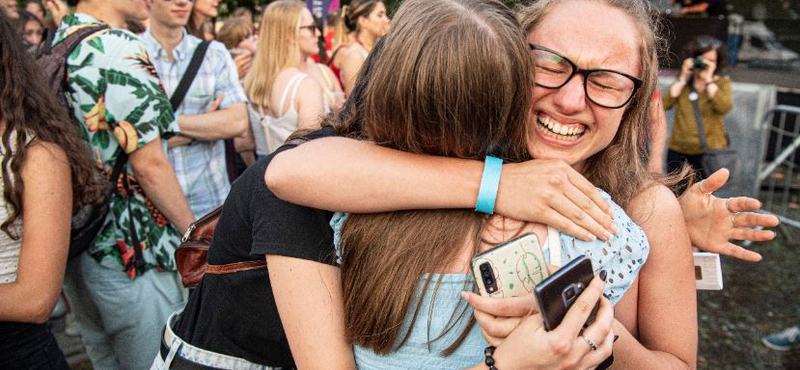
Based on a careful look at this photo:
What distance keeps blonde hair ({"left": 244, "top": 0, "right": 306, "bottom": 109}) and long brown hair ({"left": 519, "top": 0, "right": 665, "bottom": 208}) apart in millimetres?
2709

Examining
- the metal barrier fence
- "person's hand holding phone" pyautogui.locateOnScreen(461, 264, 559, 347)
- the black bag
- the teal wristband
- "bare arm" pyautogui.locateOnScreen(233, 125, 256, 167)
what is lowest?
the metal barrier fence

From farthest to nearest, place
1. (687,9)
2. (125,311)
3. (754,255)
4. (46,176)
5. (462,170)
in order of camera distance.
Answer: (687,9) → (125,311) → (46,176) → (754,255) → (462,170)

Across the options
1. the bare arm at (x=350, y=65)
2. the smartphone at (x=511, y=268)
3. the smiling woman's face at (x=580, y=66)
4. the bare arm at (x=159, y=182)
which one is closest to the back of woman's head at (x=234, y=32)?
the bare arm at (x=350, y=65)

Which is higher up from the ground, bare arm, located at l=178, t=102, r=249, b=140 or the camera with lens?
bare arm, located at l=178, t=102, r=249, b=140

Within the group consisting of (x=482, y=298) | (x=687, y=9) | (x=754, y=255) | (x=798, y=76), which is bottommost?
(x=798, y=76)

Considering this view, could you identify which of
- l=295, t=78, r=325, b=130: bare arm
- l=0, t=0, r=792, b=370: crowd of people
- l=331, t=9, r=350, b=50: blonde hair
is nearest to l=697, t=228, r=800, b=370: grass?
l=0, t=0, r=792, b=370: crowd of people

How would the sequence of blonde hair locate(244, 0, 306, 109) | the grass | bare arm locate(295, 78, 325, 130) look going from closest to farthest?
bare arm locate(295, 78, 325, 130)
the grass
blonde hair locate(244, 0, 306, 109)

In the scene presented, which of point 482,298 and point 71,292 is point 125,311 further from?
point 482,298

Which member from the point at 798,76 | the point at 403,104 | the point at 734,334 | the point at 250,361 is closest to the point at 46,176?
the point at 250,361

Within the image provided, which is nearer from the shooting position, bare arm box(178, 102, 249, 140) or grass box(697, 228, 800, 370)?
bare arm box(178, 102, 249, 140)

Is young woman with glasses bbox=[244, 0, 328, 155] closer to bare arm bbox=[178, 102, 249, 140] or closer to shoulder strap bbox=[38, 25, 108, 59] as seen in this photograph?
bare arm bbox=[178, 102, 249, 140]

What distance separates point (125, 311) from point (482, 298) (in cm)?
202

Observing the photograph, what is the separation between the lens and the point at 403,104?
3.65 ft

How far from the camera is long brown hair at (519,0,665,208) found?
5.18ft
